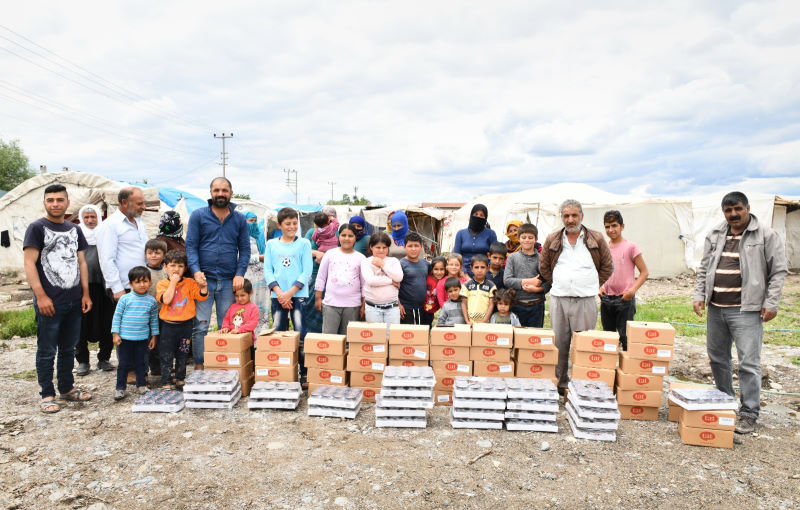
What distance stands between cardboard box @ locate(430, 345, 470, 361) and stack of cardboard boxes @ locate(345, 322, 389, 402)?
19.5 inches

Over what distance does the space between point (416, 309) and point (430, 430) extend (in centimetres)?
163

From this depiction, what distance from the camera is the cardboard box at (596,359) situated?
15.1 feet

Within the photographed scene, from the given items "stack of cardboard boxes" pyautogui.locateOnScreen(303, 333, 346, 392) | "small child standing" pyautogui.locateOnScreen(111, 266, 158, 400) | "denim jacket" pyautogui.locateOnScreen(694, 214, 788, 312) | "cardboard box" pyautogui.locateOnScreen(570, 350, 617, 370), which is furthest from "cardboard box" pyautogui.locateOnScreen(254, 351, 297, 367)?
"denim jacket" pyautogui.locateOnScreen(694, 214, 788, 312)

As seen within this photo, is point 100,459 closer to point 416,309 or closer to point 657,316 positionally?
point 416,309

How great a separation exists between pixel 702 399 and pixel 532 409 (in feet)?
4.59

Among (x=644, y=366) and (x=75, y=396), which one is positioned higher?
(x=644, y=366)

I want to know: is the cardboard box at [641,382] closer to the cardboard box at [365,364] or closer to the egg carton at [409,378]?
the egg carton at [409,378]

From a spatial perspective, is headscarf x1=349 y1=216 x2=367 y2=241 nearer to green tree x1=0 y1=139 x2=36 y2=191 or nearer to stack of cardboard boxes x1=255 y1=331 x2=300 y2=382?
stack of cardboard boxes x1=255 y1=331 x2=300 y2=382

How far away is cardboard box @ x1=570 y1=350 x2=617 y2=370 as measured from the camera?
15.1ft

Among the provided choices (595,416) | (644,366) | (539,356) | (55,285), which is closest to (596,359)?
(644,366)

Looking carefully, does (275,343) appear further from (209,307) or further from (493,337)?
(493,337)

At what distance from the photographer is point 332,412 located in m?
4.42

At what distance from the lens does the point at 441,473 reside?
3.48m

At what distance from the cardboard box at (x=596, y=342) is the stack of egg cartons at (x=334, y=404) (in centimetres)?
226
